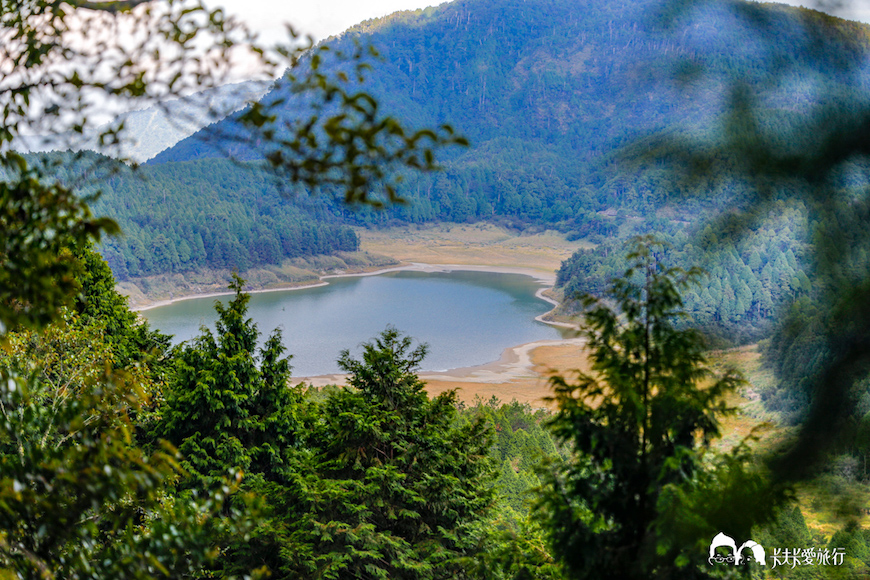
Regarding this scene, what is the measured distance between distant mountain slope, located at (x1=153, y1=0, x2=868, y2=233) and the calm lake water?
15.1 metres

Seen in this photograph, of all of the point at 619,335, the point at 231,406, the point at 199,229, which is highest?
the point at 199,229

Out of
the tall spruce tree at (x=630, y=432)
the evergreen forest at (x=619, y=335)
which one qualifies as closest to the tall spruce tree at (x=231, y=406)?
the evergreen forest at (x=619, y=335)

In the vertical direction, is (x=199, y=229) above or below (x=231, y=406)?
above

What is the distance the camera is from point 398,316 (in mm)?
60594

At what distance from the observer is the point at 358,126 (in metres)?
2.01

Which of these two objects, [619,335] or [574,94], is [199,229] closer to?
[619,335]

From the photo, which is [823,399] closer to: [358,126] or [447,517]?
[358,126]

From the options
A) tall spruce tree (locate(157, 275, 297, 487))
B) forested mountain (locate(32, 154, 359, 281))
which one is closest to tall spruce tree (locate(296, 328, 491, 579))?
tall spruce tree (locate(157, 275, 297, 487))

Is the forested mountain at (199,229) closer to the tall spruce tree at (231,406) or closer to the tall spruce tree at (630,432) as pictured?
the tall spruce tree at (231,406)

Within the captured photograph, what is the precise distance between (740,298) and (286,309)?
2451 inches

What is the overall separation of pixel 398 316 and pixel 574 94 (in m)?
128

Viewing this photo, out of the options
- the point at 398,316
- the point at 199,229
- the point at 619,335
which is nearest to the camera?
the point at 619,335

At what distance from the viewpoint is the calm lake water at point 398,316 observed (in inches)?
1850

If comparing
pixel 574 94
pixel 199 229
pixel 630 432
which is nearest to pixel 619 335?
pixel 630 432
